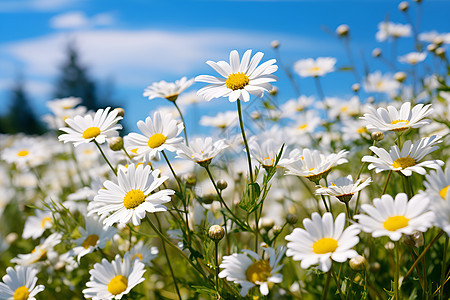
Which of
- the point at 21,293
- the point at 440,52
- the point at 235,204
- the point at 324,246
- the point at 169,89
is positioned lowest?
the point at 21,293

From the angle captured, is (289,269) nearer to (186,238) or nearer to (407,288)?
(407,288)

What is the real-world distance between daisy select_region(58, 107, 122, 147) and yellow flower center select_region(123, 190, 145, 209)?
25 centimetres

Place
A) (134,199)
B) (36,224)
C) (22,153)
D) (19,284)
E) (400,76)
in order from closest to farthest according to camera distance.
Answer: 1. (134,199)
2. (19,284)
3. (36,224)
4. (22,153)
5. (400,76)

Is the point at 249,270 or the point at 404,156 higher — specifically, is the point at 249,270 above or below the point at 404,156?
below

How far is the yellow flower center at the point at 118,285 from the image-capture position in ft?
4.92

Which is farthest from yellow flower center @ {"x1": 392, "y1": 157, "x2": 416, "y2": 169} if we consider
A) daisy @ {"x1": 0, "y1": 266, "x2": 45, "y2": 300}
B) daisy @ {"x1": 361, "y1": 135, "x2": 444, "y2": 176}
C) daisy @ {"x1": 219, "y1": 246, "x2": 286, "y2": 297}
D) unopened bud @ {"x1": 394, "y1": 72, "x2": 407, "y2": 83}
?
unopened bud @ {"x1": 394, "y1": 72, "x2": 407, "y2": 83}

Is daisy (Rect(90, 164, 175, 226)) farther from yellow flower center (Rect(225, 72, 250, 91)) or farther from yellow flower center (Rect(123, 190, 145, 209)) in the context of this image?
yellow flower center (Rect(225, 72, 250, 91))

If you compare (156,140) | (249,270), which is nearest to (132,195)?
(156,140)

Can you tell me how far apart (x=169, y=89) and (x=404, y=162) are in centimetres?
104

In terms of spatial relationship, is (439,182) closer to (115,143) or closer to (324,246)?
(324,246)

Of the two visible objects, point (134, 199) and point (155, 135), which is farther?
point (155, 135)

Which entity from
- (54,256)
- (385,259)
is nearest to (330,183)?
(385,259)

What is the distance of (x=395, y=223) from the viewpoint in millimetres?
1055

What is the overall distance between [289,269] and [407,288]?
60 cm
